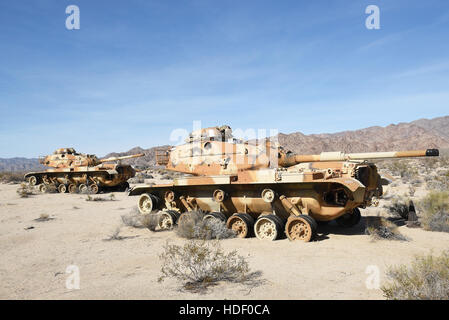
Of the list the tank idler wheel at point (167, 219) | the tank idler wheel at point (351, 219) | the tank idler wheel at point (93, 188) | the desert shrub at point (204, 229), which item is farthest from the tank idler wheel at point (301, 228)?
the tank idler wheel at point (93, 188)

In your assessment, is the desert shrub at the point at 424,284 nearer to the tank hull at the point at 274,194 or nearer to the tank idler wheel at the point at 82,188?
the tank hull at the point at 274,194

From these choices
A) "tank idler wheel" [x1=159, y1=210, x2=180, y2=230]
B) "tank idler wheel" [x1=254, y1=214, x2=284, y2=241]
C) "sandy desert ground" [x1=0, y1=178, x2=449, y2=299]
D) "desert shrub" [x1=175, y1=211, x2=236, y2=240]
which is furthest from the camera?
"tank idler wheel" [x1=159, y1=210, x2=180, y2=230]

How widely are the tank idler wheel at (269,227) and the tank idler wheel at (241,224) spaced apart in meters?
0.28

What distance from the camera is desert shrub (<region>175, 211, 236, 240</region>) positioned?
939 cm

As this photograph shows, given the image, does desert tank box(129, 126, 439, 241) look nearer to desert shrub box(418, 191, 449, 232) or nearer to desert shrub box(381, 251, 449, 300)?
desert shrub box(418, 191, 449, 232)

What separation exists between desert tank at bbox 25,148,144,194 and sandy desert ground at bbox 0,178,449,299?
11.4 m

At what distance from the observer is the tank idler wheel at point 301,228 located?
28.6 feet

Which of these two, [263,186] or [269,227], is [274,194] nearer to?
[263,186]

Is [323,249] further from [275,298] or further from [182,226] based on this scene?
[182,226]

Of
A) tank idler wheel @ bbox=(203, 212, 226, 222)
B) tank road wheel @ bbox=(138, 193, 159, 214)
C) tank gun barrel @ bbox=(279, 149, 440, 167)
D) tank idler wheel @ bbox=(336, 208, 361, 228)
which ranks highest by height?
tank gun barrel @ bbox=(279, 149, 440, 167)

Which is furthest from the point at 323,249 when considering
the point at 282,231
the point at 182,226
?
the point at 182,226

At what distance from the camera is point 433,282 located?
4688mm

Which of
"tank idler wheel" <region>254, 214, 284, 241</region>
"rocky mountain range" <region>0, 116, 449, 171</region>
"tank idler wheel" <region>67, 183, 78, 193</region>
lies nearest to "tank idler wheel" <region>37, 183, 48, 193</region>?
"tank idler wheel" <region>67, 183, 78, 193</region>
